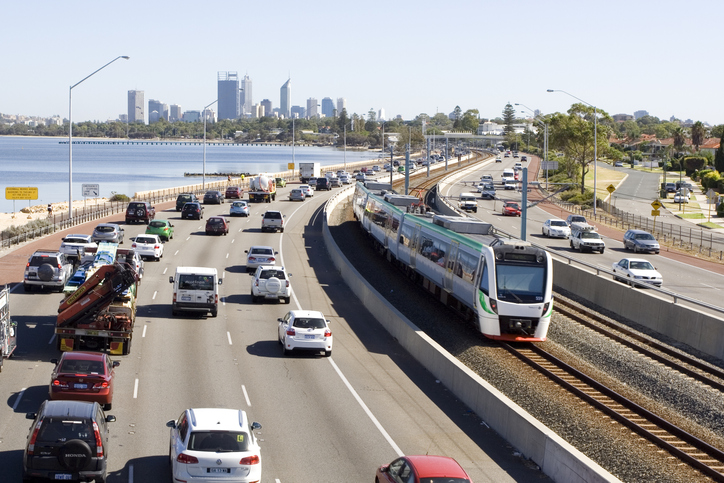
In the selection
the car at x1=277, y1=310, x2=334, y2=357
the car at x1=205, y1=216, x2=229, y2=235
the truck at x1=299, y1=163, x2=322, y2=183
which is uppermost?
the truck at x1=299, y1=163, x2=322, y2=183

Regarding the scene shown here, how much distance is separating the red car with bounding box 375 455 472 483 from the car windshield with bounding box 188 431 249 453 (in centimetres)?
254

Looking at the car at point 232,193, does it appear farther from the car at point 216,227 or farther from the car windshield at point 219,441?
the car windshield at point 219,441

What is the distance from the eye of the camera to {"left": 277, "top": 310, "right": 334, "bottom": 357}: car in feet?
87.2

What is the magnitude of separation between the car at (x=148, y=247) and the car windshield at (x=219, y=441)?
1259 inches

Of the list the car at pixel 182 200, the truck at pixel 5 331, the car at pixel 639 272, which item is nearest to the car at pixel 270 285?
the truck at pixel 5 331

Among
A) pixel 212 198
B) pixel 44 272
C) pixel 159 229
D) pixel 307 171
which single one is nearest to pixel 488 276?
pixel 44 272

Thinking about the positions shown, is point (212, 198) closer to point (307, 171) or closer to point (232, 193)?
point (232, 193)

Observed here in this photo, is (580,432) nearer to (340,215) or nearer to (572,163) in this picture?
(340,215)

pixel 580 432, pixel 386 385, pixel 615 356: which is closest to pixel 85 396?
pixel 386 385

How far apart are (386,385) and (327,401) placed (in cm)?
254

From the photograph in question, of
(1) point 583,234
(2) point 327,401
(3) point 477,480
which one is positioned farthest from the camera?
(1) point 583,234

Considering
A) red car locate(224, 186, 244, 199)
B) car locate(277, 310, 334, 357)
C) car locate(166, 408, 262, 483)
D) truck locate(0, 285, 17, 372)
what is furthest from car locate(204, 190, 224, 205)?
car locate(166, 408, 262, 483)

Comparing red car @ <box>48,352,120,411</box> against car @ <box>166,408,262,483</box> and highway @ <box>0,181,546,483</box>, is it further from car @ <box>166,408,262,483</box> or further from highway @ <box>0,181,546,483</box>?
car @ <box>166,408,262,483</box>

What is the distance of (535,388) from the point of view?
73.6 feet
